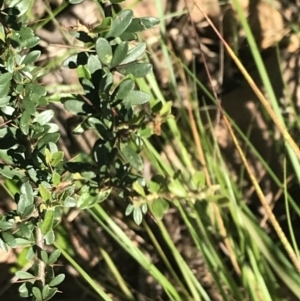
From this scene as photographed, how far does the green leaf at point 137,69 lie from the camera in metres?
0.56

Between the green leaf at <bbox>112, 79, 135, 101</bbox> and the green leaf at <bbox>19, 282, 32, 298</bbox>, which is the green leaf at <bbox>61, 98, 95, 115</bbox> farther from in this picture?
the green leaf at <bbox>19, 282, 32, 298</bbox>

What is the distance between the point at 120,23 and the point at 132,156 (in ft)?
0.43

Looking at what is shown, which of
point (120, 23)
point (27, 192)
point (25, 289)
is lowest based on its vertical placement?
point (25, 289)

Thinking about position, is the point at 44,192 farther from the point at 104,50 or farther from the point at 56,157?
the point at 104,50

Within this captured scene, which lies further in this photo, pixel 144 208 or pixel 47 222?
pixel 144 208

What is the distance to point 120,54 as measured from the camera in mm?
542

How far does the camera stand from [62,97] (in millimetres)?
581

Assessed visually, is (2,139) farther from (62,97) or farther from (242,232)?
(242,232)

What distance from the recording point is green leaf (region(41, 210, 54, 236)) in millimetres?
538

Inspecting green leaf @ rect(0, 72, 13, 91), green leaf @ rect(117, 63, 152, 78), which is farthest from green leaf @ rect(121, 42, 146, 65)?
green leaf @ rect(0, 72, 13, 91)

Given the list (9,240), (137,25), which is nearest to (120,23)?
(137,25)

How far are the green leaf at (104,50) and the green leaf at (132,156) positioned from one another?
9cm

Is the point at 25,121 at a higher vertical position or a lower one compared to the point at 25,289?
higher

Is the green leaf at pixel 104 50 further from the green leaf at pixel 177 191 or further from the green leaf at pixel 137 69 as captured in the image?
the green leaf at pixel 177 191
